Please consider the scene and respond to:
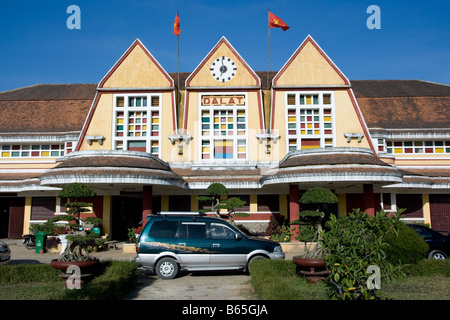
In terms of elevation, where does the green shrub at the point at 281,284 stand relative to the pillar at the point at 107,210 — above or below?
below

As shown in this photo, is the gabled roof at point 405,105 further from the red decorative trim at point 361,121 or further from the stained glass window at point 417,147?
the red decorative trim at point 361,121

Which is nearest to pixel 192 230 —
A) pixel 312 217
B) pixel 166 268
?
pixel 166 268

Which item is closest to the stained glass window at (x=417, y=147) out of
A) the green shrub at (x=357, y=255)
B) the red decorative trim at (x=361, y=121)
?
the red decorative trim at (x=361, y=121)

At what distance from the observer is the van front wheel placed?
12.5 meters

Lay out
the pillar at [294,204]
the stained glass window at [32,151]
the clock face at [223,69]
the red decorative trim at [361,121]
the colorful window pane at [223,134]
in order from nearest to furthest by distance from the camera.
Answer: the pillar at [294,204], the red decorative trim at [361,121], the colorful window pane at [223,134], the clock face at [223,69], the stained glass window at [32,151]

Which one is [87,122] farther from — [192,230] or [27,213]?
[192,230]

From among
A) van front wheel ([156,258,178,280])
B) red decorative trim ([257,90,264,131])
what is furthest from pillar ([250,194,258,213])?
van front wheel ([156,258,178,280])

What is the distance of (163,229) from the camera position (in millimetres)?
12961

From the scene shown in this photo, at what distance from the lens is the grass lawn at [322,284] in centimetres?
850

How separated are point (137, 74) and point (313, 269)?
1844cm

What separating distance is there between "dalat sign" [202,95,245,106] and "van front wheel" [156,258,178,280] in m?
13.9

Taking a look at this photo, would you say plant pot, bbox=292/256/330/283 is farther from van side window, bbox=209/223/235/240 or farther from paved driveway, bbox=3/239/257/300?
van side window, bbox=209/223/235/240

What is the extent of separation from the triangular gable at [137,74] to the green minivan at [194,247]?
1374cm

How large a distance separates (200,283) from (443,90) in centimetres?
2693
